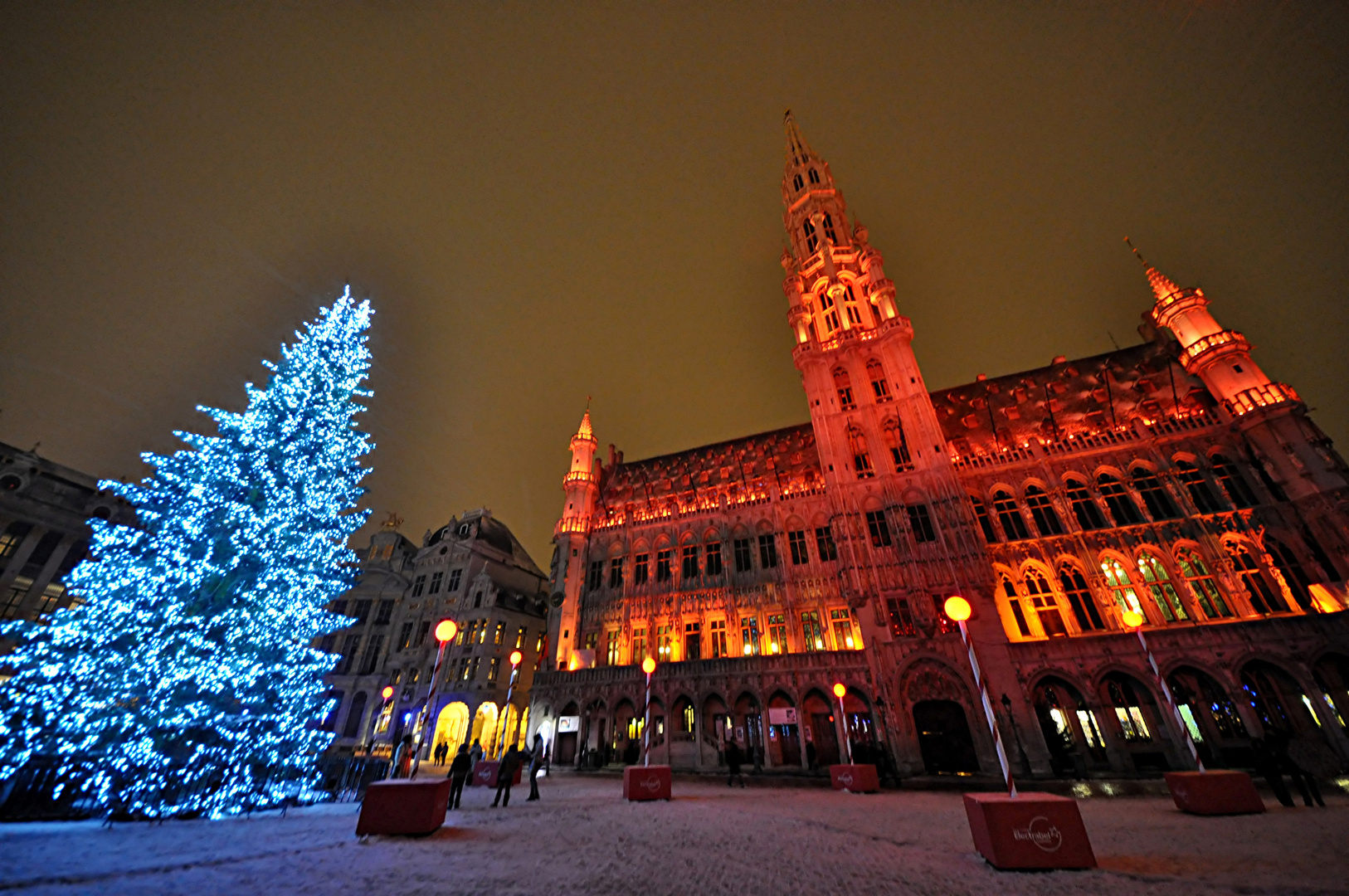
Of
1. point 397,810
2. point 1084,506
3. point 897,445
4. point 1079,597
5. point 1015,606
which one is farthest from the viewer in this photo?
point 897,445

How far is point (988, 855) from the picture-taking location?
282 inches

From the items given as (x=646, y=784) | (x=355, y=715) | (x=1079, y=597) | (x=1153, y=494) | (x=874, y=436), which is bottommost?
(x=646, y=784)

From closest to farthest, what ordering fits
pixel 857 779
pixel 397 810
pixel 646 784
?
pixel 397 810 → pixel 646 784 → pixel 857 779

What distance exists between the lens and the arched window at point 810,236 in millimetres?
42250

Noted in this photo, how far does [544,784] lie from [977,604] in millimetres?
20927

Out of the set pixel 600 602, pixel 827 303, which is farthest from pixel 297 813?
pixel 827 303

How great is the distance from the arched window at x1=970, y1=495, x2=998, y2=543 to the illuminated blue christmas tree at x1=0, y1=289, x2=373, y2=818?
91.1 ft

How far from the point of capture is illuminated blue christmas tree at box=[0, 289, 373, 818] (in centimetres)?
884

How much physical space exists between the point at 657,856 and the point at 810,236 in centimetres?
4482

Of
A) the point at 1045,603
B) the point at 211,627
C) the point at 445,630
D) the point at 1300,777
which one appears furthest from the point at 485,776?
the point at 1045,603

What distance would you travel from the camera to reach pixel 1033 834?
702 centimetres

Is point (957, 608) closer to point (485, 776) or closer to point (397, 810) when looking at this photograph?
point (397, 810)

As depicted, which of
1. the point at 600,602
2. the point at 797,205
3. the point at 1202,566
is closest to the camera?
the point at 1202,566

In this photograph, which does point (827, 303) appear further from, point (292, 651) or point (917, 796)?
point (292, 651)
